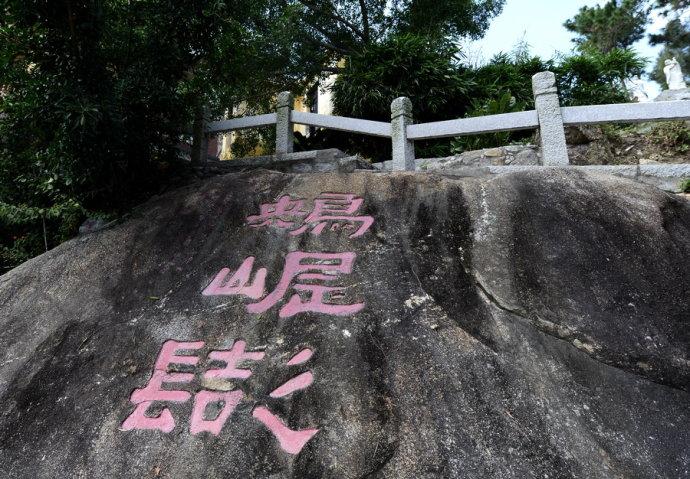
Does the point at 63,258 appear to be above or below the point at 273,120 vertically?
below

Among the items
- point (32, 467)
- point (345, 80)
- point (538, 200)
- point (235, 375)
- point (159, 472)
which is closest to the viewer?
point (159, 472)

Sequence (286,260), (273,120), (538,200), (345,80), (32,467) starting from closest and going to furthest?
(32,467) < (286,260) < (538,200) < (273,120) < (345,80)

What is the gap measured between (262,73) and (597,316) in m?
9.10

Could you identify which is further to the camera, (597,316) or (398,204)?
(398,204)

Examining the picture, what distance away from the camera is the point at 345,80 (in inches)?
374

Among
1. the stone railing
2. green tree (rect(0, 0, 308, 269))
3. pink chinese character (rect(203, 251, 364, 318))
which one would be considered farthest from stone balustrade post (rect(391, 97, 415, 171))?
pink chinese character (rect(203, 251, 364, 318))

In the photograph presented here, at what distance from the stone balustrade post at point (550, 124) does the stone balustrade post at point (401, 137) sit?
1.65 meters

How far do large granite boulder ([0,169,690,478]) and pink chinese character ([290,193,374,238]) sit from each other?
0.03 m

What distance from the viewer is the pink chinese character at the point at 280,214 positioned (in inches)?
167

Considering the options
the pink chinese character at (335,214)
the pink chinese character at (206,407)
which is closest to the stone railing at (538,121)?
the pink chinese character at (335,214)

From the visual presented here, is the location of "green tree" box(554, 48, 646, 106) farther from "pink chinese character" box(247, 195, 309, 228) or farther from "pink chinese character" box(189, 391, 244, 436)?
"pink chinese character" box(189, 391, 244, 436)

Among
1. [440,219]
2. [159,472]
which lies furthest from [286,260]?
[159,472]

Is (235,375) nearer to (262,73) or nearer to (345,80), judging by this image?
(345,80)

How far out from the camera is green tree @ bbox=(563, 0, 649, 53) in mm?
16844
